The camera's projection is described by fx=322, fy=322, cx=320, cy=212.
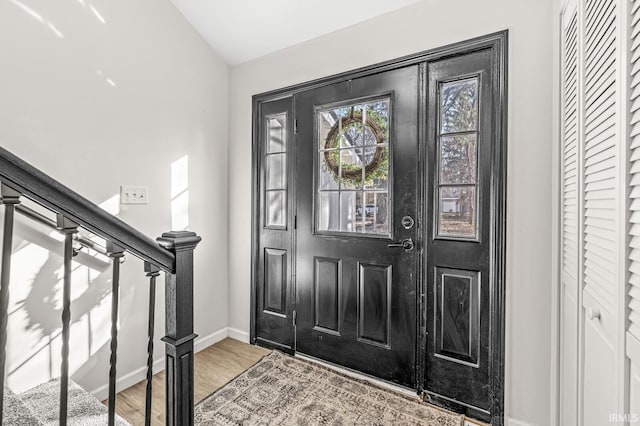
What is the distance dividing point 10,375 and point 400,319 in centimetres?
209

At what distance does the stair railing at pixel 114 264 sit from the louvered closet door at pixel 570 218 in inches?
58.1

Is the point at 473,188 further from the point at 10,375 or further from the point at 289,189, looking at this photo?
the point at 10,375

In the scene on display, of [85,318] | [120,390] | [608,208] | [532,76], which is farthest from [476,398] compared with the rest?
[85,318]

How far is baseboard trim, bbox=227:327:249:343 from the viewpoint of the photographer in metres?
2.73

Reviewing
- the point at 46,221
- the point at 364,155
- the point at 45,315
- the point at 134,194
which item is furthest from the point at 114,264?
the point at 364,155

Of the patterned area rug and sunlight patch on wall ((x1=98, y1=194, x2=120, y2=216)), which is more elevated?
sunlight patch on wall ((x1=98, y1=194, x2=120, y2=216))

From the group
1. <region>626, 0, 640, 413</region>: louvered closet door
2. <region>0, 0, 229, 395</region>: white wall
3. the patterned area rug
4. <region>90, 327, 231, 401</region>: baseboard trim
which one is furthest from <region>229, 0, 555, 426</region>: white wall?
<region>90, 327, 231, 401</region>: baseboard trim

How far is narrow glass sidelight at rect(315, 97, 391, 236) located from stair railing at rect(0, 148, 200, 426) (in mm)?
1230

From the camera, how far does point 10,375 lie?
1.61m

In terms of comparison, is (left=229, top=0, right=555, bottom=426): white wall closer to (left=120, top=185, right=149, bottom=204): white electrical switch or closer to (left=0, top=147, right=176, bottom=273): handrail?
(left=0, top=147, right=176, bottom=273): handrail

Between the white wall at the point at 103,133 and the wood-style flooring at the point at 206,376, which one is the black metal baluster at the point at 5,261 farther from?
the wood-style flooring at the point at 206,376

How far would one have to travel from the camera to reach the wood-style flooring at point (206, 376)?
186 centimetres

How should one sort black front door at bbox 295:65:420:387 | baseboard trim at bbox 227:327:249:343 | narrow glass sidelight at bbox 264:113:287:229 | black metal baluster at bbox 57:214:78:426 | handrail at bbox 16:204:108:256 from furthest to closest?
baseboard trim at bbox 227:327:249:343, narrow glass sidelight at bbox 264:113:287:229, black front door at bbox 295:65:420:387, handrail at bbox 16:204:108:256, black metal baluster at bbox 57:214:78:426

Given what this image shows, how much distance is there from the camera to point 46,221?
166 cm
